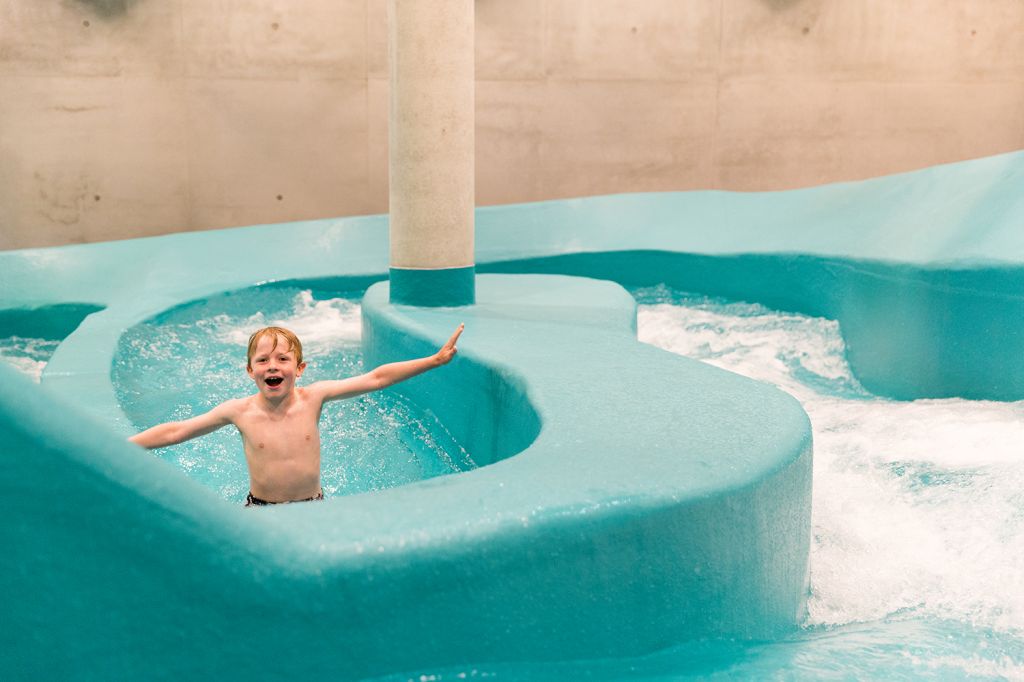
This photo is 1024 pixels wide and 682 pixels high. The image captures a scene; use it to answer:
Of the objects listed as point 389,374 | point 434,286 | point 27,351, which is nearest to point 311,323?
point 434,286

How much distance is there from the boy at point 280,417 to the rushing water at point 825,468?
2.79 ft

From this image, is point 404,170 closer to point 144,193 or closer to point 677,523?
point 677,523

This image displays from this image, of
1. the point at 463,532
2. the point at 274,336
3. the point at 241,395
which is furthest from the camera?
the point at 241,395

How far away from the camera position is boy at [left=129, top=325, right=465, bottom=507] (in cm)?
286

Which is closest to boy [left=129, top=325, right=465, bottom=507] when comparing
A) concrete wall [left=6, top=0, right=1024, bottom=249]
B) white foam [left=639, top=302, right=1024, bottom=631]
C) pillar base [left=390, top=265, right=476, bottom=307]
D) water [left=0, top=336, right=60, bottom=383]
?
white foam [left=639, top=302, right=1024, bottom=631]

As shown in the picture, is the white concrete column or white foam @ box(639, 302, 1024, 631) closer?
white foam @ box(639, 302, 1024, 631)

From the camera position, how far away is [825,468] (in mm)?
4176

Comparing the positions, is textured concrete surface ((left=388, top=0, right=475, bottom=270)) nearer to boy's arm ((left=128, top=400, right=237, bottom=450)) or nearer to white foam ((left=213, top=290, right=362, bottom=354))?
white foam ((left=213, top=290, right=362, bottom=354))

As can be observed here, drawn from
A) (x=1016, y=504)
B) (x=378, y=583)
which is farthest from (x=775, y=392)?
(x=378, y=583)

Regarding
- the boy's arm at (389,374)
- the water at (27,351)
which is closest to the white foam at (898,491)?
the boy's arm at (389,374)

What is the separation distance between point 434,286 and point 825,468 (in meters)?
1.94

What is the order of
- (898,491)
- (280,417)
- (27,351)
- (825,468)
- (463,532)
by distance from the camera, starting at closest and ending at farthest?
(463,532), (280,417), (898,491), (825,468), (27,351)

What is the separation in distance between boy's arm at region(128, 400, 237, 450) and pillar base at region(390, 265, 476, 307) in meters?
2.21

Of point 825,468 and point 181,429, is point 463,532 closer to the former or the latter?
point 181,429
